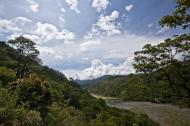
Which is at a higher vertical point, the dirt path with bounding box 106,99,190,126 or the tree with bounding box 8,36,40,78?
the tree with bounding box 8,36,40,78

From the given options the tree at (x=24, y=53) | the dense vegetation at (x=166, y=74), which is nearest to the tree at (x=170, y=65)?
the dense vegetation at (x=166, y=74)

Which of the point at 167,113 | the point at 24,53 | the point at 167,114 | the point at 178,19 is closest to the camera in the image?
the point at 178,19

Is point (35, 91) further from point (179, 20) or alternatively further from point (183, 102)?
point (179, 20)

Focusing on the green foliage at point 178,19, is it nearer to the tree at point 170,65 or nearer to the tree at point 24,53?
the tree at point 170,65

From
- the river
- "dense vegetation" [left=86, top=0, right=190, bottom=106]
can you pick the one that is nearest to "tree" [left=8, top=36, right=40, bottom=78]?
the river

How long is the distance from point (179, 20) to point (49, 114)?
7.44m

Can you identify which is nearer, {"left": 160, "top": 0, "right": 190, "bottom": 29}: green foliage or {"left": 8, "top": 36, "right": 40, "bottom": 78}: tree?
{"left": 160, "top": 0, "right": 190, "bottom": 29}: green foliage

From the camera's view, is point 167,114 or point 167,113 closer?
point 167,114

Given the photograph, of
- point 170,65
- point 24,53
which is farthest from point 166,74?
point 24,53

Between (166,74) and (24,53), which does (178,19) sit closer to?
(166,74)

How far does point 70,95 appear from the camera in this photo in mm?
42344

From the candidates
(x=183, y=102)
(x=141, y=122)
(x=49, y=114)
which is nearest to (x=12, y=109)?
(x=49, y=114)

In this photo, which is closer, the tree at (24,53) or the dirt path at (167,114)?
the dirt path at (167,114)

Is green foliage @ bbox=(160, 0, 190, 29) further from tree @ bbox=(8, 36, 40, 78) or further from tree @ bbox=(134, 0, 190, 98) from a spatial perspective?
tree @ bbox=(8, 36, 40, 78)
